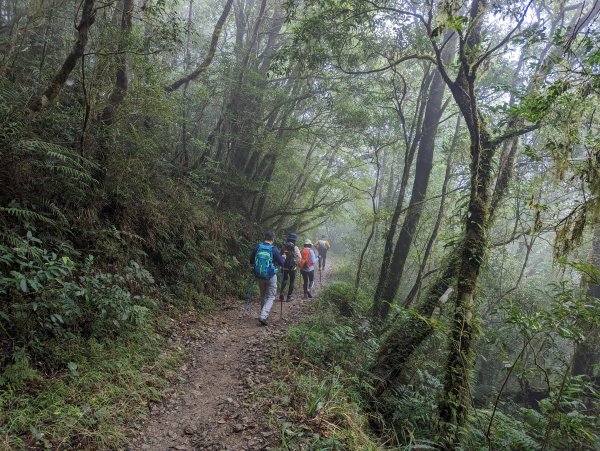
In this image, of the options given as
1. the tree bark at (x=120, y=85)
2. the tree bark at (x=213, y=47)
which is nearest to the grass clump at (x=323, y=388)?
the tree bark at (x=120, y=85)

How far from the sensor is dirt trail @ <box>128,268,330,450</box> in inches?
173

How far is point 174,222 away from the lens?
965 cm

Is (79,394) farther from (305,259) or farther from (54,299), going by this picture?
(305,259)

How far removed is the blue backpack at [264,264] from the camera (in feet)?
29.3

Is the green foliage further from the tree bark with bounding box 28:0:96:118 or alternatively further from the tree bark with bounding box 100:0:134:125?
the tree bark with bounding box 100:0:134:125

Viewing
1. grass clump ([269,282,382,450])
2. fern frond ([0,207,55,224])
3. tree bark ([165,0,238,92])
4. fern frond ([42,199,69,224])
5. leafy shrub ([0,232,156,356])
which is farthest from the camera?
tree bark ([165,0,238,92])

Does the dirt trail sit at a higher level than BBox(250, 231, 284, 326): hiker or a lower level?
lower

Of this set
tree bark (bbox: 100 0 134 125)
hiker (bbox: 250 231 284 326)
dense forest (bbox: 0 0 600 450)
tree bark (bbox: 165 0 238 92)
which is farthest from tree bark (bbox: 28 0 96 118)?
hiker (bbox: 250 231 284 326)

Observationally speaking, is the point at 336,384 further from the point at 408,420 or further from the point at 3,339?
the point at 3,339

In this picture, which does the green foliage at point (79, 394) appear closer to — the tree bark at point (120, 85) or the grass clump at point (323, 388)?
the grass clump at point (323, 388)

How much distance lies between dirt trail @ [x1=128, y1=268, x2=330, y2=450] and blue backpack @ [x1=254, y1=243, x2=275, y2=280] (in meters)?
1.30

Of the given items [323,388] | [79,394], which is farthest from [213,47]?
[323,388]

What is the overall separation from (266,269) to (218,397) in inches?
149

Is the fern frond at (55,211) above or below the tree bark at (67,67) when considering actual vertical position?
below
